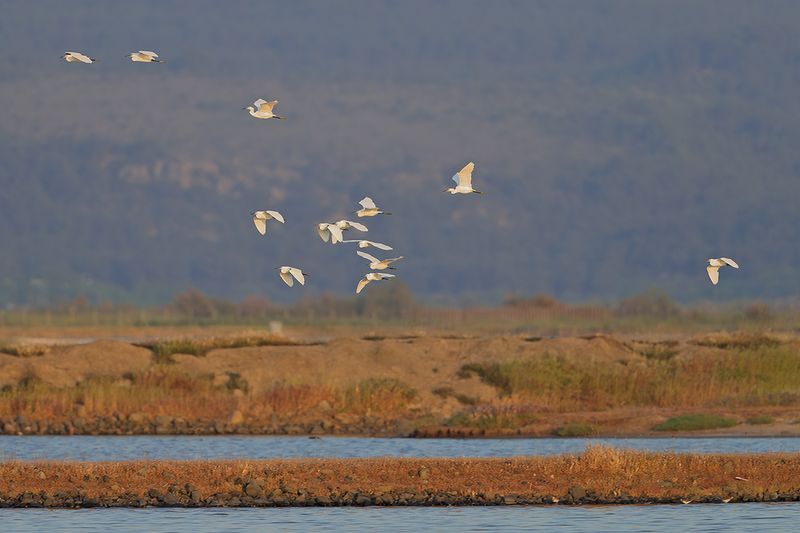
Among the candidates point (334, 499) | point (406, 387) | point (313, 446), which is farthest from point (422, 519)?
point (406, 387)

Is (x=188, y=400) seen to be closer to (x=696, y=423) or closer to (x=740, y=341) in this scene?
(x=696, y=423)

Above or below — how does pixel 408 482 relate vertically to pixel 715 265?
below

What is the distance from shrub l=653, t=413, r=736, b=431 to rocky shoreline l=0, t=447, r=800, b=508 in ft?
36.0

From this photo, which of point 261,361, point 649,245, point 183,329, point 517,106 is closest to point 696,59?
point 517,106

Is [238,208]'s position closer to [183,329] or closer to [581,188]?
[581,188]

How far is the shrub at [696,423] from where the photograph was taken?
36.5 meters

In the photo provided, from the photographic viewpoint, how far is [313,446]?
3434 cm

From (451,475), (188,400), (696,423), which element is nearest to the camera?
(451,475)

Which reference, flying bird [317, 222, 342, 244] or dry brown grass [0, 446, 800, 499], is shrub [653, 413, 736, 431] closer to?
dry brown grass [0, 446, 800, 499]

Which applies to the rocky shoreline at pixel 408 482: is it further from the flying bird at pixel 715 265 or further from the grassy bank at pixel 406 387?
the grassy bank at pixel 406 387

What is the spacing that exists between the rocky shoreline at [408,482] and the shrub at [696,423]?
36.0 ft

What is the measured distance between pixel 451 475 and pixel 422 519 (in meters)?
2.09

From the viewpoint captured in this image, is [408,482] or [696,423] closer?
[408,482]

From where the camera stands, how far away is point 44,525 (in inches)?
875
